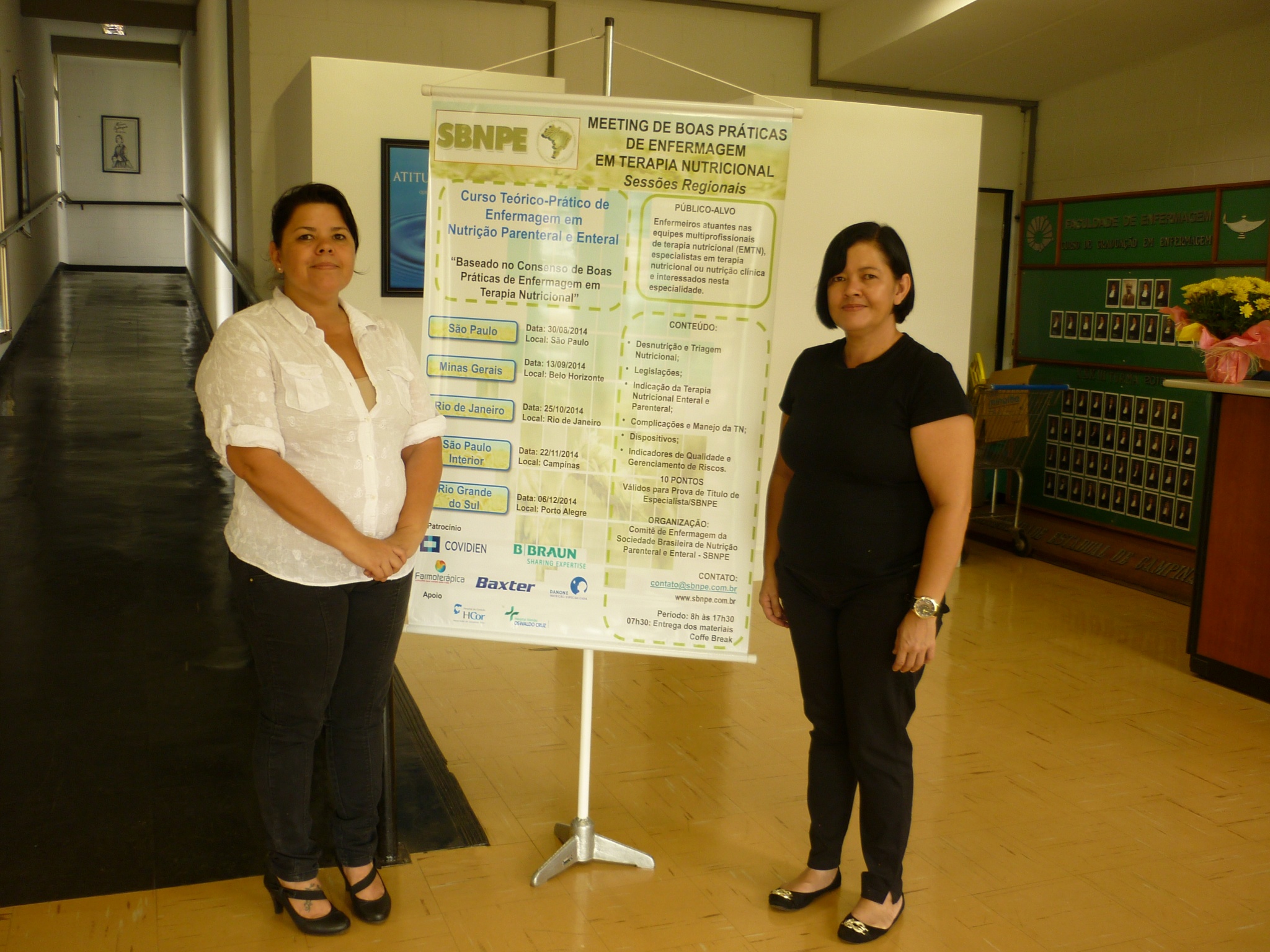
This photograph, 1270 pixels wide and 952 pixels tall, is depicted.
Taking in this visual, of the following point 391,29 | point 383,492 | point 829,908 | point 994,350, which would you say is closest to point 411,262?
point 391,29

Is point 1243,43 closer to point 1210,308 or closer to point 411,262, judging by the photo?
point 1210,308

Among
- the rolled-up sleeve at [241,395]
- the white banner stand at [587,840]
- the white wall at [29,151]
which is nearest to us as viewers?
the rolled-up sleeve at [241,395]

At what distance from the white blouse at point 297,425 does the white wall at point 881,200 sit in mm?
3030

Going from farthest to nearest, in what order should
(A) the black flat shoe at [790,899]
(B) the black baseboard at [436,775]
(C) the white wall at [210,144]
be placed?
(C) the white wall at [210,144] → (B) the black baseboard at [436,775] → (A) the black flat shoe at [790,899]

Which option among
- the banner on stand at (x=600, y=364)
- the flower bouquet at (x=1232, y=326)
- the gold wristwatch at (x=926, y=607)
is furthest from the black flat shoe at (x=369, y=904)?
the flower bouquet at (x=1232, y=326)

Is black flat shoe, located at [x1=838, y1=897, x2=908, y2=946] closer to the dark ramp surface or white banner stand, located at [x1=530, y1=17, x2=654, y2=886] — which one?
white banner stand, located at [x1=530, y1=17, x2=654, y2=886]

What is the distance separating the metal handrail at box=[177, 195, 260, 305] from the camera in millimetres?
4801

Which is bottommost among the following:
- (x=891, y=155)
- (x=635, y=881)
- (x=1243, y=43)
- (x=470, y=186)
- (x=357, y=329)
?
(x=635, y=881)

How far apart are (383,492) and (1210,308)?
3496mm

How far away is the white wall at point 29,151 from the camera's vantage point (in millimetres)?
9672

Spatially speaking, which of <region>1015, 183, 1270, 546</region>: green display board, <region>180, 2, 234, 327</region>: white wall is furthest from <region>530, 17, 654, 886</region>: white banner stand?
<region>180, 2, 234, 327</region>: white wall

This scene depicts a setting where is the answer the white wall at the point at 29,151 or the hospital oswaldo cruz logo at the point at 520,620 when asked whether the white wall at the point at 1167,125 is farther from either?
the white wall at the point at 29,151

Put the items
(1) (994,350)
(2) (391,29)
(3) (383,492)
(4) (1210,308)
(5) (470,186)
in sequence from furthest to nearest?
(1) (994,350)
(2) (391,29)
(4) (1210,308)
(5) (470,186)
(3) (383,492)

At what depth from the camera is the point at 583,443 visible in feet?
8.23
